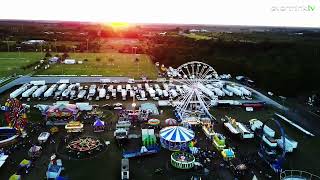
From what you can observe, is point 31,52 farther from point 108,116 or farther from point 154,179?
point 154,179

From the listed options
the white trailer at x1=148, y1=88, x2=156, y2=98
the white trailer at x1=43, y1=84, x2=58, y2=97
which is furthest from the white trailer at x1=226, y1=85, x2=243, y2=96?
the white trailer at x1=43, y1=84, x2=58, y2=97

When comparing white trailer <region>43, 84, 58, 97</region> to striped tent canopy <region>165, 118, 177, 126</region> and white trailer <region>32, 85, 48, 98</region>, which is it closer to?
white trailer <region>32, 85, 48, 98</region>

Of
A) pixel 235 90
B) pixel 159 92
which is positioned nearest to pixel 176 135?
pixel 159 92

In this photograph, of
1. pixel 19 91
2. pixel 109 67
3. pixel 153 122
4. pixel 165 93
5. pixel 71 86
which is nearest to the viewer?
pixel 153 122

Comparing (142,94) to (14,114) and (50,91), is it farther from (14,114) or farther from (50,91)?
(14,114)

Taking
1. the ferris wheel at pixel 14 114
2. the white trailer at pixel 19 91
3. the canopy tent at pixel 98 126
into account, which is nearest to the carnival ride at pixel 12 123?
the ferris wheel at pixel 14 114
